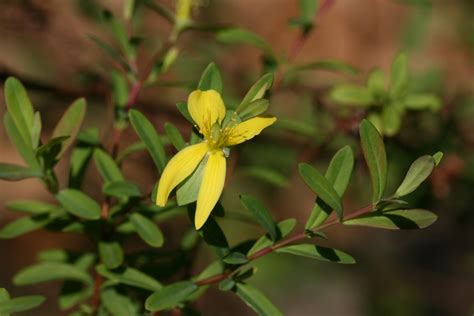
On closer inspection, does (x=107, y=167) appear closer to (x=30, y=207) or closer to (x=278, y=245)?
(x=30, y=207)

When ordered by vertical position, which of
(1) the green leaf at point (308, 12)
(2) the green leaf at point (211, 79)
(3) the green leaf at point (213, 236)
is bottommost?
(3) the green leaf at point (213, 236)

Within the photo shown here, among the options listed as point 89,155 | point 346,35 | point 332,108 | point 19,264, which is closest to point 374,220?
point 89,155

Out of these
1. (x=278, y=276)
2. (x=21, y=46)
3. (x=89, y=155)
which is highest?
(x=89, y=155)

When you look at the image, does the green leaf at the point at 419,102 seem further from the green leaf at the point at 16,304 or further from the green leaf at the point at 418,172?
the green leaf at the point at 16,304

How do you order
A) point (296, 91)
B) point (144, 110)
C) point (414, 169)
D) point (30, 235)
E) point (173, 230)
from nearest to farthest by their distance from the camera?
1. point (414, 169)
2. point (144, 110)
3. point (296, 91)
4. point (173, 230)
5. point (30, 235)

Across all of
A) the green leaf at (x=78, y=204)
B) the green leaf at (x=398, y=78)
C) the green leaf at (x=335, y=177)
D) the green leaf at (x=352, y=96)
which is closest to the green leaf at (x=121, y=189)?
the green leaf at (x=78, y=204)

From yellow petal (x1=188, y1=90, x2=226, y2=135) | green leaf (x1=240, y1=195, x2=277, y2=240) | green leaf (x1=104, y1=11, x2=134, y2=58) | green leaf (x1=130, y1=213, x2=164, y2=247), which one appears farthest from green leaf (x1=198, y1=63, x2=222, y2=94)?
green leaf (x1=104, y1=11, x2=134, y2=58)

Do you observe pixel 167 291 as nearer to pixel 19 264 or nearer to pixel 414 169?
pixel 414 169
